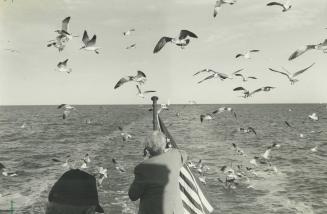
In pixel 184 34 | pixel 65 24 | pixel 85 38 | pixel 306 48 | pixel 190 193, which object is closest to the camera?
pixel 190 193

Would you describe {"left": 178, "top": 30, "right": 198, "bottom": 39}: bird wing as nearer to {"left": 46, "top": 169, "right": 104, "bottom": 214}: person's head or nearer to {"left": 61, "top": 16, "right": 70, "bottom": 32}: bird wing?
{"left": 61, "top": 16, "right": 70, "bottom": 32}: bird wing

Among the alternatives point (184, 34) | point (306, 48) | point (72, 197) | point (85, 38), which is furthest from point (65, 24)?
point (72, 197)

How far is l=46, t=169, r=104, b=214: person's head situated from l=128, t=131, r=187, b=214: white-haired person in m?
0.84

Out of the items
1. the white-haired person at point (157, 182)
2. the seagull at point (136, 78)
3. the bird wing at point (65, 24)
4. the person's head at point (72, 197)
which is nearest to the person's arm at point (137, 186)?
the white-haired person at point (157, 182)

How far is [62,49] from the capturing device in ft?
44.8

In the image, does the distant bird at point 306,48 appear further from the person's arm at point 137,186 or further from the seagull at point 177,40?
the person's arm at point 137,186

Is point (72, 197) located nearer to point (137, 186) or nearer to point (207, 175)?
point (137, 186)

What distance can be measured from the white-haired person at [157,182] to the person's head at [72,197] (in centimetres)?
84

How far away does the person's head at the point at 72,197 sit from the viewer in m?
3.32

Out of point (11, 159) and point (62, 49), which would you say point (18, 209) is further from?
point (11, 159)

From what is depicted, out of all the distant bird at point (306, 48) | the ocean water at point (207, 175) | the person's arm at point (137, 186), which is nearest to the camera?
the person's arm at point (137, 186)

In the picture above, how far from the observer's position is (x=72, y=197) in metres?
3.33

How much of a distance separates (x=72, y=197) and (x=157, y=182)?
41.6 inches

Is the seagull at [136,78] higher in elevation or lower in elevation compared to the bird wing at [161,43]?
lower
